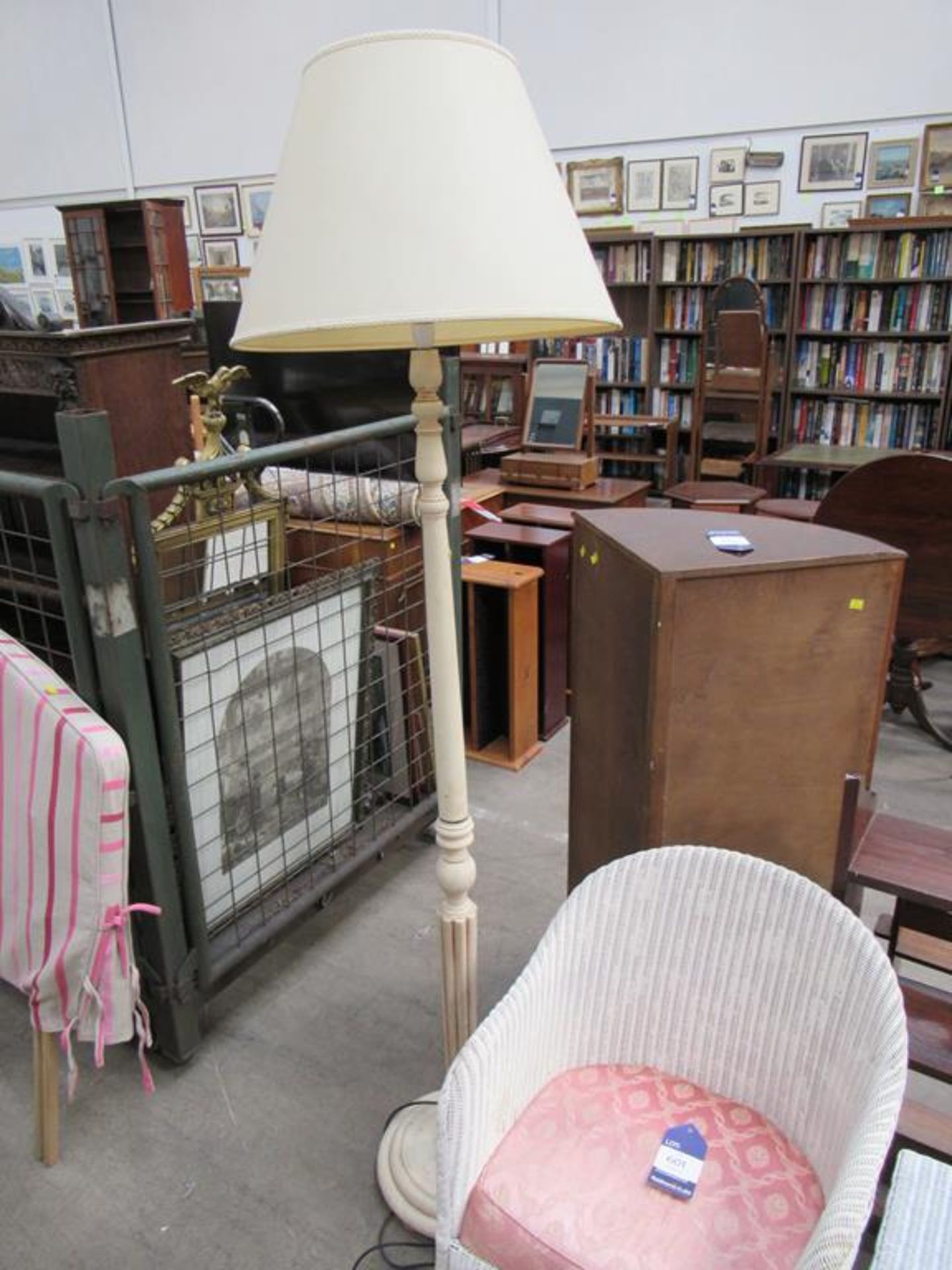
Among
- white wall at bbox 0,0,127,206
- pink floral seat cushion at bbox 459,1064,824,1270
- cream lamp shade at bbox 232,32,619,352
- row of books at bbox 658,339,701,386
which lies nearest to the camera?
cream lamp shade at bbox 232,32,619,352

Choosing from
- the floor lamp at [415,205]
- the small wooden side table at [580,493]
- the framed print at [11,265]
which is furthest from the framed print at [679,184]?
the framed print at [11,265]

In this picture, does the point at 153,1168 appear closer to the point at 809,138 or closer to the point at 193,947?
the point at 193,947

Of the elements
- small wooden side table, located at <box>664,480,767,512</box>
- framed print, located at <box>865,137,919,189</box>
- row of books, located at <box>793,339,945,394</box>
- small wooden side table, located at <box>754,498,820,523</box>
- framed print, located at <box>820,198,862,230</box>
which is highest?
framed print, located at <box>865,137,919,189</box>

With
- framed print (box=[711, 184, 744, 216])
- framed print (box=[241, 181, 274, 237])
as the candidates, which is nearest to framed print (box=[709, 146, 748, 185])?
framed print (box=[711, 184, 744, 216])

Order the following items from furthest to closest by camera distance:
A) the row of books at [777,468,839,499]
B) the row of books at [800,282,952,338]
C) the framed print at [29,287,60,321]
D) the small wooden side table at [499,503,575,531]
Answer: the framed print at [29,287,60,321] → the row of books at [777,468,839,499] → the row of books at [800,282,952,338] → the small wooden side table at [499,503,575,531]

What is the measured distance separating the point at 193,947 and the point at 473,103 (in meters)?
1.48

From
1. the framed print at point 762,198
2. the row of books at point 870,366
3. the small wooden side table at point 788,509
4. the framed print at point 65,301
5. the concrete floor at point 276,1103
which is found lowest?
the concrete floor at point 276,1103

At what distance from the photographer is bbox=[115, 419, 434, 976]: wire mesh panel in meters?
1.69

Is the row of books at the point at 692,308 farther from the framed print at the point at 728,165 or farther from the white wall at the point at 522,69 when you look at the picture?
the framed print at the point at 728,165

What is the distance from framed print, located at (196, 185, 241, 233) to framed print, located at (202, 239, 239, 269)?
0.26ft

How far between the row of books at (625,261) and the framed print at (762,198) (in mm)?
706

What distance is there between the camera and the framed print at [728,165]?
5.52 metres

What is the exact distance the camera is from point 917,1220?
971mm

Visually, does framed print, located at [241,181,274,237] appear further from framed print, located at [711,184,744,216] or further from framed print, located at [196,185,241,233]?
framed print, located at [711,184,744,216]
